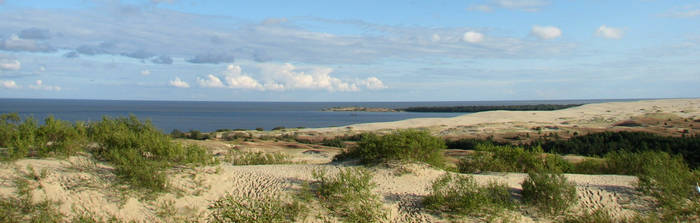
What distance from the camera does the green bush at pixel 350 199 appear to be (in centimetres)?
872

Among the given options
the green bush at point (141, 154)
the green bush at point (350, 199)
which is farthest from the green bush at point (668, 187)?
the green bush at point (141, 154)

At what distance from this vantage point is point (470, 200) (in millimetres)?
8805

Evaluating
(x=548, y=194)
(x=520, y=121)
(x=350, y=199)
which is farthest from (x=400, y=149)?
(x=520, y=121)

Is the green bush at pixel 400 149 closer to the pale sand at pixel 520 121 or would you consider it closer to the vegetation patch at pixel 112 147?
the vegetation patch at pixel 112 147

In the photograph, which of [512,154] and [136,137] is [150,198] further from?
[512,154]

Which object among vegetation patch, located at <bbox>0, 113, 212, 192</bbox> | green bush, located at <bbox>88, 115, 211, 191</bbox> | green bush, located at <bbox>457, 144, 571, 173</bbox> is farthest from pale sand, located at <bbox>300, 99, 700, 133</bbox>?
vegetation patch, located at <bbox>0, 113, 212, 192</bbox>

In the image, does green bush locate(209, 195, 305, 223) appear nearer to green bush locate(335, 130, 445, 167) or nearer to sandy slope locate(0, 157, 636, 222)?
sandy slope locate(0, 157, 636, 222)

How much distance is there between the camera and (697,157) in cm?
2097

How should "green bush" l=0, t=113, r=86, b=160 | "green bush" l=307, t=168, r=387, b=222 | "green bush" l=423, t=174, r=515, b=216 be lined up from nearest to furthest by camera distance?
"green bush" l=307, t=168, r=387, b=222
"green bush" l=423, t=174, r=515, b=216
"green bush" l=0, t=113, r=86, b=160

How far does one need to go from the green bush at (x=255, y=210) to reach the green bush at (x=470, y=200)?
2605 mm

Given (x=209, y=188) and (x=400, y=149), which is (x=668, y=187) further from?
(x=209, y=188)

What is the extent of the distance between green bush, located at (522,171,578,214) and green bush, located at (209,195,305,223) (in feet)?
15.1

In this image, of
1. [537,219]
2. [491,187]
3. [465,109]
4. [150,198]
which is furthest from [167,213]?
[465,109]

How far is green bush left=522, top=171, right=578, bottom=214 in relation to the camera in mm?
9195
